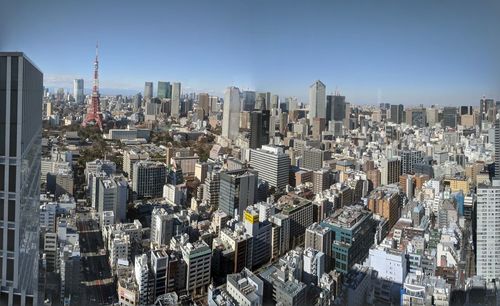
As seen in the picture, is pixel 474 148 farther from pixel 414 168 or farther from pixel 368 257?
pixel 368 257

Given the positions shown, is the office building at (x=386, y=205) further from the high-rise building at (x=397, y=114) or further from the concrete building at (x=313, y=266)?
the concrete building at (x=313, y=266)

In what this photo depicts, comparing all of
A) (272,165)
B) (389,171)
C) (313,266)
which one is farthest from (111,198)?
(389,171)

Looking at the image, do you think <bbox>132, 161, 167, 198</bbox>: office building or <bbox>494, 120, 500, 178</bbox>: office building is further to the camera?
<bbox>132, 161, 167, 198</bbox>: office building

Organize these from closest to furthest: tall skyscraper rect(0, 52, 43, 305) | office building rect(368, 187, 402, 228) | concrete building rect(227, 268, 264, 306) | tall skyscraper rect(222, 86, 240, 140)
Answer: tall skyscraper rect(0, 52, 43, 305) < concrete building rect(227, 268, 264, 306) < office building rect(368, 187, 402, 228) < tall skyscraper rect(222, 86, 240, 140)

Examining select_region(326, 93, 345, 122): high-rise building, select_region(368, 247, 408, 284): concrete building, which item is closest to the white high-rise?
select_region(368, 247, 408, 284): concrete building

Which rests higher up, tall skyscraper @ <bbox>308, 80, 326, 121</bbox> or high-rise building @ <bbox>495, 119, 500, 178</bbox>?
tall skyscraper @ <bbox>308, 80, 326, 121</bbox>

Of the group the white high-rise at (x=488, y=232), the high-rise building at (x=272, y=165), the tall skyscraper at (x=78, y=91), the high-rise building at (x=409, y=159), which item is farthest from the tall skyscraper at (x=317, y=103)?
the tall skyscraper at (x=78, y=91)

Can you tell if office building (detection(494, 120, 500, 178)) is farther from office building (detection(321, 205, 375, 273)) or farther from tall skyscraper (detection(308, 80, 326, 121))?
tall skyscraper (detection(308, 80, 326, 121))
